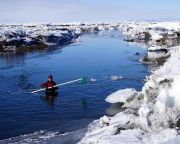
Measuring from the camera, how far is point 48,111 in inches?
1041

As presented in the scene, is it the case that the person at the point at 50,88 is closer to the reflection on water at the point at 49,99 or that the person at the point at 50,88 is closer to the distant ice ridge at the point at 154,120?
the reflection on water at the point at 49,99

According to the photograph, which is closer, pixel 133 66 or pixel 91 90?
pixel 91 90

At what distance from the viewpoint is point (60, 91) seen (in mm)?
32344

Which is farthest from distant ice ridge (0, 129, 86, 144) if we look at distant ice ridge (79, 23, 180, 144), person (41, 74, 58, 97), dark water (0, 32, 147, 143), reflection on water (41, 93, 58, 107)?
person (41, 74, 58, 97)

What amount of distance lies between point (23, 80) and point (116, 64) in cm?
1446

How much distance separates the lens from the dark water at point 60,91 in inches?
924

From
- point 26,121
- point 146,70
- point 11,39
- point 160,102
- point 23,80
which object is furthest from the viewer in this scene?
point 11,39

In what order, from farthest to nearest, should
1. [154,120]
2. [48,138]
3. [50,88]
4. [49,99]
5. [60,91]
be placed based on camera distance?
[60,91] < [50,88] < [49,99] < [48,138] < [154,120]

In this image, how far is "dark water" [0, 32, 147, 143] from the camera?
23481 mm

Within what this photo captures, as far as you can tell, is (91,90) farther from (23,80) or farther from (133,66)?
(133,66)

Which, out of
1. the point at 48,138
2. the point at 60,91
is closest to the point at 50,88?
the point at 60,91

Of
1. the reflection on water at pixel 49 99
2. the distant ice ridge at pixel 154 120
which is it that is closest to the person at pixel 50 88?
the reflection on water at pixel 49 99

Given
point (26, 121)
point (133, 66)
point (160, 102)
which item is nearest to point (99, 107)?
point (26, 121)

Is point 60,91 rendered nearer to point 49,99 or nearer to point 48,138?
point 49,99
